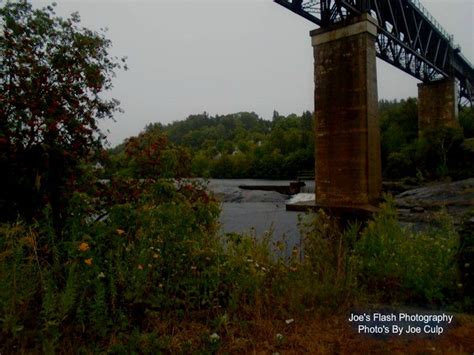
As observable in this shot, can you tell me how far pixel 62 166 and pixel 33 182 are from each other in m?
0.34

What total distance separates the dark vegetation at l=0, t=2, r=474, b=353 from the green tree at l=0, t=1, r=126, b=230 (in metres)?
0.02

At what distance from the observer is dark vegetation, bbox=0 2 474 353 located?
244cm

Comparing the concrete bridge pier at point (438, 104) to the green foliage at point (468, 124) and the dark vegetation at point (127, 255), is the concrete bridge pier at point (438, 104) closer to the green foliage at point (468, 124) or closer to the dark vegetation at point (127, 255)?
the green foliage at point (468, 124)

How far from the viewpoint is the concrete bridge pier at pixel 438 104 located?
1192 inches

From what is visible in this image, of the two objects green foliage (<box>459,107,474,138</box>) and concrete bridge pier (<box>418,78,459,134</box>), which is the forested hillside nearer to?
green foliage (<box>459,107,474,138</box>)

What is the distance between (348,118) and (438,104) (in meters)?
21.2

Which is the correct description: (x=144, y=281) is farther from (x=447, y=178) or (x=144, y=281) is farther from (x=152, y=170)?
(x=447, y=178)

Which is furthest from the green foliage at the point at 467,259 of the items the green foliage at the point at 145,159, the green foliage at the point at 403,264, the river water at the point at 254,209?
the river water at the point at 254,209

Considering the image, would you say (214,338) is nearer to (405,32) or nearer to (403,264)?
(403,264)

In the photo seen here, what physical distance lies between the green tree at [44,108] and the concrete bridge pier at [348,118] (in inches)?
485

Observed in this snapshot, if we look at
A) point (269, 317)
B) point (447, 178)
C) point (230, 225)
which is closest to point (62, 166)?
point (269, 317)

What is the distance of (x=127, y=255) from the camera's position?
291 cm

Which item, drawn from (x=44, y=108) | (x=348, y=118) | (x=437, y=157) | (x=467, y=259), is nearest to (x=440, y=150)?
(x=437, y=157)

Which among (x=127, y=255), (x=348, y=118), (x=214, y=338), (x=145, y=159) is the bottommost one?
(x=214, y=338)
